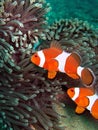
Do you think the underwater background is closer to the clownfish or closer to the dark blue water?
the clownfish

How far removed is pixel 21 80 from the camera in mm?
2477

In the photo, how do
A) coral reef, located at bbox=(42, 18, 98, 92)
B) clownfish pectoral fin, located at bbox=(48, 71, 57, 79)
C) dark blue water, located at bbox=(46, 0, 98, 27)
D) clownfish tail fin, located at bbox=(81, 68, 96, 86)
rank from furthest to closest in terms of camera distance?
dark blue water, located at bbox=(46, 0, 98, 27) → coral reef, located at bbox=(42, 18, 98, 92) → clownfish pectoral fin, located at bbox=(48, 71, 57, 79) → clownfish tail fin, located at bbox=(81, 68, 96, 86)

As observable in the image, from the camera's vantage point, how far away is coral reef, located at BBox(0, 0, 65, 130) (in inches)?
96.0

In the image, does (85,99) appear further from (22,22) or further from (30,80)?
(22,22)

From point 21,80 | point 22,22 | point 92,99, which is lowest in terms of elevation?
point 92,99

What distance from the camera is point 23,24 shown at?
2650 millimetres

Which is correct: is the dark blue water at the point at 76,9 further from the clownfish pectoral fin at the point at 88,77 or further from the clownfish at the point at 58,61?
the clownfish pectoral fin at the point at 88,77

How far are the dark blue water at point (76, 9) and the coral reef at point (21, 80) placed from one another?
195 cm

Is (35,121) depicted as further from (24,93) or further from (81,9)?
(81,9)

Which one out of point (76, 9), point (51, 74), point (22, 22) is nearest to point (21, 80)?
point (51, 74)

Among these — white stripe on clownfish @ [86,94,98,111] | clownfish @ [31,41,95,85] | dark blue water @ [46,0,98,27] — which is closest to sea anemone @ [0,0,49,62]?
clownfish @ [31,41,95,85]

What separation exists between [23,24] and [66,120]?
908 millimetres

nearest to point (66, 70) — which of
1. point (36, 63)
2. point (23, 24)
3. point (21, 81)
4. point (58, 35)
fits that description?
point (36, 63)

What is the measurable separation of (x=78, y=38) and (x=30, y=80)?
2.67ft
